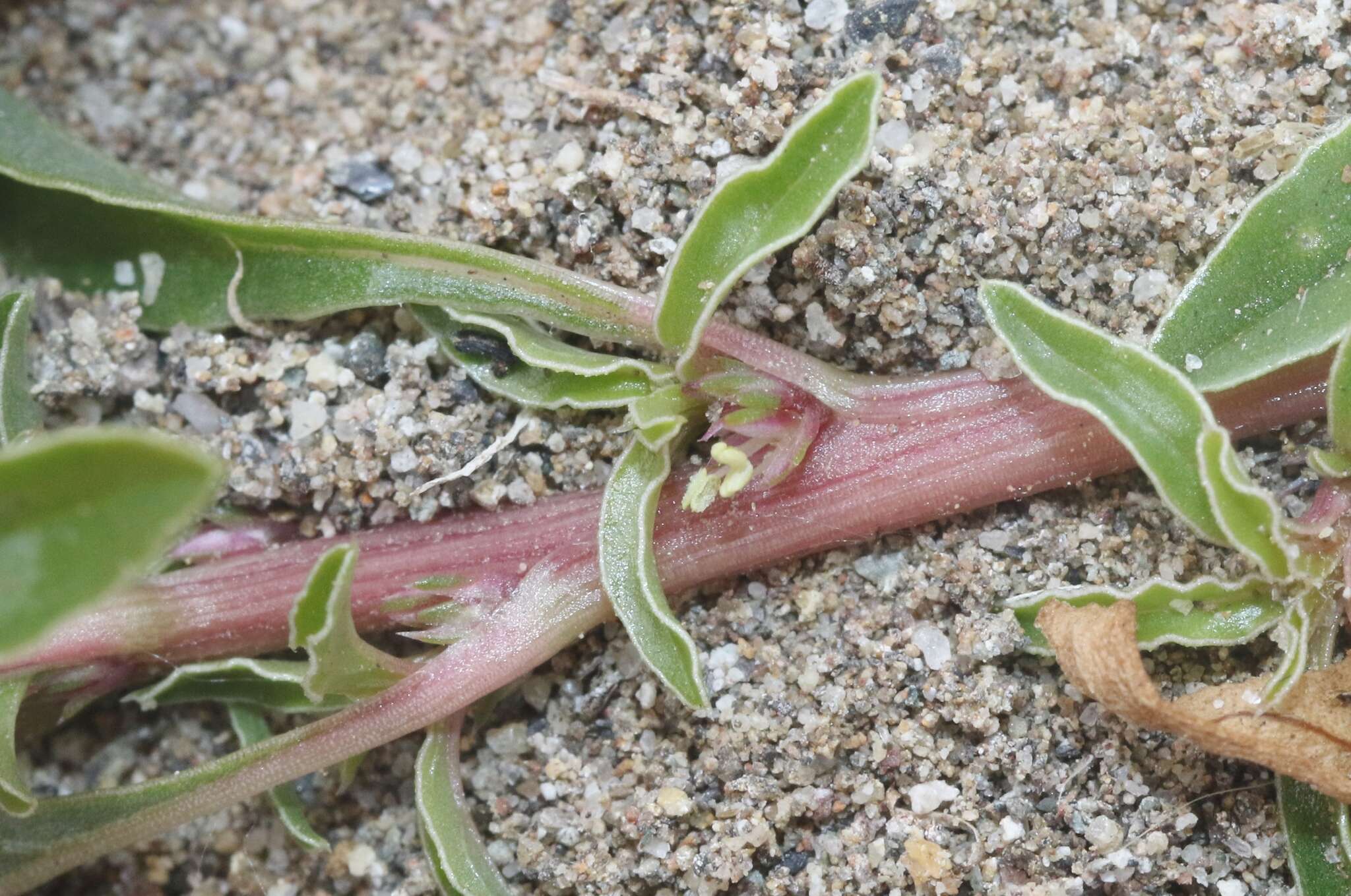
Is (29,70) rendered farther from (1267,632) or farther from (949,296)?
(1267,632)

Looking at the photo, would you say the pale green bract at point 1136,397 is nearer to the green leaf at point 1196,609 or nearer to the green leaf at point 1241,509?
the green leaf at point 1241,509

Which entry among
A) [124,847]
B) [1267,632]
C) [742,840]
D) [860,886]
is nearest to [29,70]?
[124,847]

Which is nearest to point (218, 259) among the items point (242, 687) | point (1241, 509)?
point (242, 687)

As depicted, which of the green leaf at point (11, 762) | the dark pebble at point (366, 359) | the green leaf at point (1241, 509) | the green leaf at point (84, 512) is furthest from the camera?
the dark pebble at point (366, 359)

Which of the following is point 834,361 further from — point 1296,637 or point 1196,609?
point 1296,637

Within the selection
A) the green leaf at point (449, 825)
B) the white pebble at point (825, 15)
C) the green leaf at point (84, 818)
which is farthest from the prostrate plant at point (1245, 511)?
the green leaf at point (84, 818)
